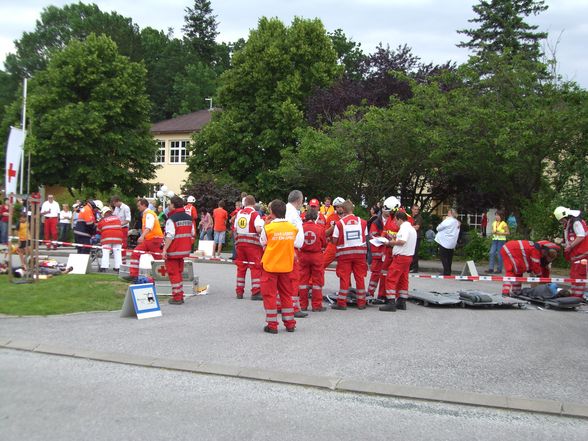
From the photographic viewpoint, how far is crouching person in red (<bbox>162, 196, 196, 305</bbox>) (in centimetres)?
1166

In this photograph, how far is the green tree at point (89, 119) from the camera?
3984 cm

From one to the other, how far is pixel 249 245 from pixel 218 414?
7043mm

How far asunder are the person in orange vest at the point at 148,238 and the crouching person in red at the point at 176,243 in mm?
1822

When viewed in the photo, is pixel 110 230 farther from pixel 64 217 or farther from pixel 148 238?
pixel 64 217

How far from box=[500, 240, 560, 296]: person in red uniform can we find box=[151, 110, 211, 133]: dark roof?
4280 centimetres

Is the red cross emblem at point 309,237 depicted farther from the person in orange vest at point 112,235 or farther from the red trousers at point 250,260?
the person in orange vest at point 112,235

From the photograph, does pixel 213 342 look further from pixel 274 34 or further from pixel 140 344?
pixel 274 34

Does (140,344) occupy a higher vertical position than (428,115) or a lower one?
lower

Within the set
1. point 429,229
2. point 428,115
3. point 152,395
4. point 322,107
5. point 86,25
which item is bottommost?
point 152,395

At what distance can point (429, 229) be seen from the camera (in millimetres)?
26125

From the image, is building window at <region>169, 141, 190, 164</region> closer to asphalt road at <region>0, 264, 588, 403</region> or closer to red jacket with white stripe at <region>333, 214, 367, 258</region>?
asphalt road at <region>0, 264, 588, 403</region>

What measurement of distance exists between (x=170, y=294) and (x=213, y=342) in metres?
4.75

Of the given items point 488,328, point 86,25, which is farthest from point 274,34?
point 488,328

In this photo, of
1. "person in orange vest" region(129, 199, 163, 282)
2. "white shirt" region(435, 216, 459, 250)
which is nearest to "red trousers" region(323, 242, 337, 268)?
"person in orange vest" region(129, 199, 163, 282)
